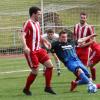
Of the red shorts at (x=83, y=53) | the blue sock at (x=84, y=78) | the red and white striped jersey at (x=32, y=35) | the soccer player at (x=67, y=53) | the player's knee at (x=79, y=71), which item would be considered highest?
the red and white striped jersey at (x=32, y=35)

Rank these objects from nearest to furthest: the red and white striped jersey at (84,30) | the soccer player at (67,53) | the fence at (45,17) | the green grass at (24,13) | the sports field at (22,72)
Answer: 1. the sports field at (22,72)
2. the soccer player at (67,53)
3. the red and white striped jersey at (84,30)
4. the fence at (45,17)
5. the green grass at (24,13)

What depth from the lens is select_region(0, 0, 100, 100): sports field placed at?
11547 millimetres

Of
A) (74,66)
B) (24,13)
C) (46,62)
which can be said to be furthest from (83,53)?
(24,13)

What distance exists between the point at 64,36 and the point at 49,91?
1.35 meters

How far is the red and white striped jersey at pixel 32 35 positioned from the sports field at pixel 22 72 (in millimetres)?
1106

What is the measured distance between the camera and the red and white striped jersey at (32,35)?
11.8 meters

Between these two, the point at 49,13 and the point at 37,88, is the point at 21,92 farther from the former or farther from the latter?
the point at 49,13

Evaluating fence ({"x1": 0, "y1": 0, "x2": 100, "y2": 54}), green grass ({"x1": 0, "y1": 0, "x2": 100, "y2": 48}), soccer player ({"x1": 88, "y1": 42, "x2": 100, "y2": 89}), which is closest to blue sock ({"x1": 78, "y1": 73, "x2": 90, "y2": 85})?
soccer player ({"x1": 88, "y1": 42, "x2": 100, "y2": 89})

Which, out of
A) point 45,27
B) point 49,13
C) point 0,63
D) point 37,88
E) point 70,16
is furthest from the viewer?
point 70,16

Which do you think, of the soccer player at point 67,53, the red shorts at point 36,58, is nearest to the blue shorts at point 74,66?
the soccer player at point 67,53

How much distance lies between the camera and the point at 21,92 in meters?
12.5

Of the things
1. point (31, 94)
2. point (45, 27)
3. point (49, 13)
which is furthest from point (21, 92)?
point (49, 13)

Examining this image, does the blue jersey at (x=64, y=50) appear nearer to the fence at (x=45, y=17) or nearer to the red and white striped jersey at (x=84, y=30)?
the red and white striped jersey at (x=84, y=30)

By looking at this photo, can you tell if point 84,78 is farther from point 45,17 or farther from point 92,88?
point 45,17
